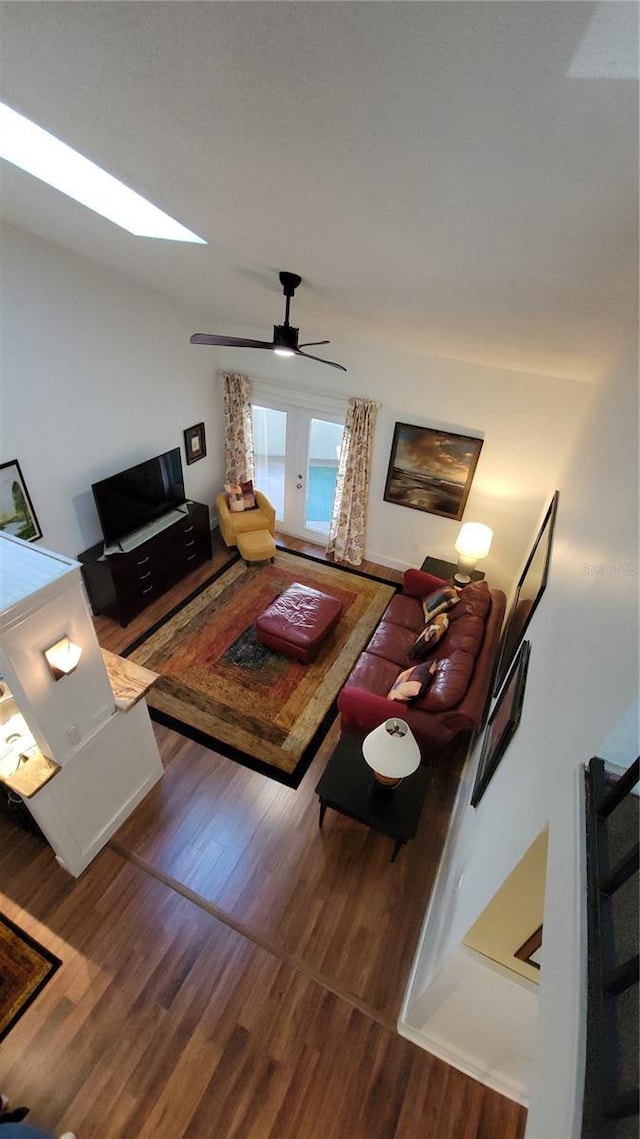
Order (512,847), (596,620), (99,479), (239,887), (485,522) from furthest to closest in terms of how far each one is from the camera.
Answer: (485,522) < (99,479) < (239,887) < (512,847) < (596,620)

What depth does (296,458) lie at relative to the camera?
5.84 metres

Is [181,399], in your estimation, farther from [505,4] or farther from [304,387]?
[505,4]

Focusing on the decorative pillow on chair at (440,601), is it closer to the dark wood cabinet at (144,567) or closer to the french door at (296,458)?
the french door at (296,458)

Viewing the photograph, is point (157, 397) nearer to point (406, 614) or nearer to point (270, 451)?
point (270, 451)

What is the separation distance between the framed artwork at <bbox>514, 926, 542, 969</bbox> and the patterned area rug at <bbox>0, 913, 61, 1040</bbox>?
2528mm

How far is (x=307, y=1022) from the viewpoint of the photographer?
8.28 feet

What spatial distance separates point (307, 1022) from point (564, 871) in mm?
2439

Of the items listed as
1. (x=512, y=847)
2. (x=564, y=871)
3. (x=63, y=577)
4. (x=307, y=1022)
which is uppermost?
(x=564, y=871)

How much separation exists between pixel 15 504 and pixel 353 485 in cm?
342

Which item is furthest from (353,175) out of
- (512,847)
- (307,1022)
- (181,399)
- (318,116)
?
(181,399)

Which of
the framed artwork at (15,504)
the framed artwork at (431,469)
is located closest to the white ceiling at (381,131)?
the framed artwork at (15,504)

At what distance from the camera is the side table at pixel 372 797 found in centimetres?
287

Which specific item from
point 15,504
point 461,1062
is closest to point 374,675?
point 461,1062

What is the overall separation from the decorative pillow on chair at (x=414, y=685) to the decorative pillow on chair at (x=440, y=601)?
79 cm
